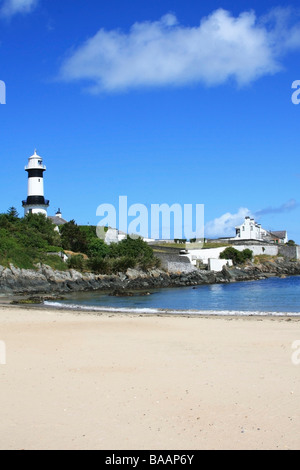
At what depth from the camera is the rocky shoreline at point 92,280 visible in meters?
35.4

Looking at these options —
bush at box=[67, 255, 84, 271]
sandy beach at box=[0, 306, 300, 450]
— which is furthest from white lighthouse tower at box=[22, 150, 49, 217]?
sandy beach at box=[0, 306, 300, 450]

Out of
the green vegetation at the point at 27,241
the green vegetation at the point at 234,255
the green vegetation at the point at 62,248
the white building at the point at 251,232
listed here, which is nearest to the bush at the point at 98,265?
the green vegetation at the point at 62,248

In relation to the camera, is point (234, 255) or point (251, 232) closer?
point (234, 255)

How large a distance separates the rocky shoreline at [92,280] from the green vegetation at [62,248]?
107cm

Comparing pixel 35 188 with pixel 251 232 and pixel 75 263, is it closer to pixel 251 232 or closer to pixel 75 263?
pixel 75 263

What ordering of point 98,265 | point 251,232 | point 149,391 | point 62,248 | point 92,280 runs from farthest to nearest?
1. point 251,232
2. point 62,248
3. point 98,265
4. point 92,280
5. point 149,391

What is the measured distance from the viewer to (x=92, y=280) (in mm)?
39625

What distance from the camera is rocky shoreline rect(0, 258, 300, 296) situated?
116 ft

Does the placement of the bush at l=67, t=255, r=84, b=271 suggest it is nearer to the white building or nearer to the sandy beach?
the sandy beach

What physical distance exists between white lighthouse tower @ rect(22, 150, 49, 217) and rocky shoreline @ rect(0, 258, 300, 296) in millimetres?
14712

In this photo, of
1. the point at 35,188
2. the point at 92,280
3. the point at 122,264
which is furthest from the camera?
the point at 35,188

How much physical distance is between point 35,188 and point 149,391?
48.0 metres

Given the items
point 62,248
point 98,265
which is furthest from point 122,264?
point 62,248

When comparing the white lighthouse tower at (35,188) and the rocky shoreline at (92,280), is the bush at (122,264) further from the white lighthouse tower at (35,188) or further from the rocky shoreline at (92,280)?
the white lighthouse tower at (35,188)
